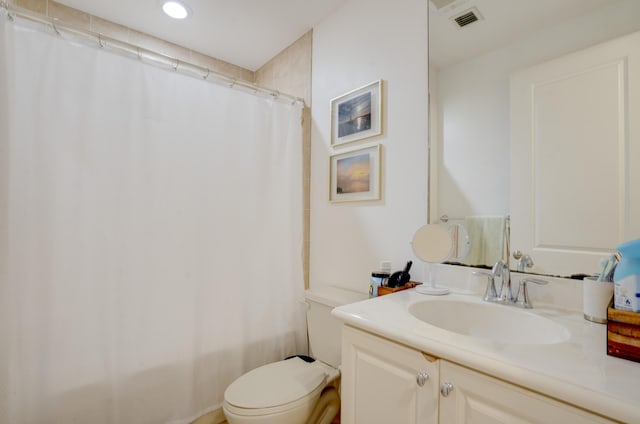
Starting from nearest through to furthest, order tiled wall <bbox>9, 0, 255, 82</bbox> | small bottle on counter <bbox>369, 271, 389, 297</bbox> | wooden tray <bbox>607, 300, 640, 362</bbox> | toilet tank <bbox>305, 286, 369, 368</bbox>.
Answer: wooden tray <bbox>607, 300, 640, 362</bbox>, small bottle on counter <bbox>369, 271, 389, 297</bbox>, toilet tank <bbox>305, 286, 369, 368</bbox>, tiled wall <bbox>9, 0, 255, 82</bbox>

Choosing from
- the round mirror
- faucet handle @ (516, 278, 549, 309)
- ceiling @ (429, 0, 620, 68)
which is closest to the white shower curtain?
the round mirror

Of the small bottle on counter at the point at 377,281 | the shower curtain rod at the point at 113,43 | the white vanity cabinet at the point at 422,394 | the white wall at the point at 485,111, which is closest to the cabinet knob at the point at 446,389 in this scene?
the white vanity cabinet at the point at 422,394

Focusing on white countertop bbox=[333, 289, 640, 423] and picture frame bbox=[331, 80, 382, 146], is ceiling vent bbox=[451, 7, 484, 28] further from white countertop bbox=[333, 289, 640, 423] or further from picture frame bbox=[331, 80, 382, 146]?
white countertop bbox=[333, 289, 640, 423]

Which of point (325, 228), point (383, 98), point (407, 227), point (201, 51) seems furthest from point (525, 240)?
point (201, 51)

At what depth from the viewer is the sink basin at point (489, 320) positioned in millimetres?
888

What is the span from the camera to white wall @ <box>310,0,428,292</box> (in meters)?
1.38

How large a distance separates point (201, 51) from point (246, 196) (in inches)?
55.7

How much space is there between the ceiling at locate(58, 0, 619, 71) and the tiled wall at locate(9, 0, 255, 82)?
0.04 m

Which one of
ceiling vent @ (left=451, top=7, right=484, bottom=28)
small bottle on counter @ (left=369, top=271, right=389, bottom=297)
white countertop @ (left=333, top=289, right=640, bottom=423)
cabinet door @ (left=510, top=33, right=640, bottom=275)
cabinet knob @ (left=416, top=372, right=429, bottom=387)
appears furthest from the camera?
small bottle on counter @ (left=369, top=271, right=389, bottom=297)

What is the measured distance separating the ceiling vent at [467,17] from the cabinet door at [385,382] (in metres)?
1.30

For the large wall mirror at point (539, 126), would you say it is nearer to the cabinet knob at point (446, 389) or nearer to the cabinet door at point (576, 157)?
the cabinet door at point (576, 157)

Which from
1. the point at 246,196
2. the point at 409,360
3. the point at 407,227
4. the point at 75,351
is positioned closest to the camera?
the point at 409,360

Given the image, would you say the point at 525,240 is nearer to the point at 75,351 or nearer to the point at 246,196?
the point at 246,196

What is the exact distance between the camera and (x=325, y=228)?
1.86m
